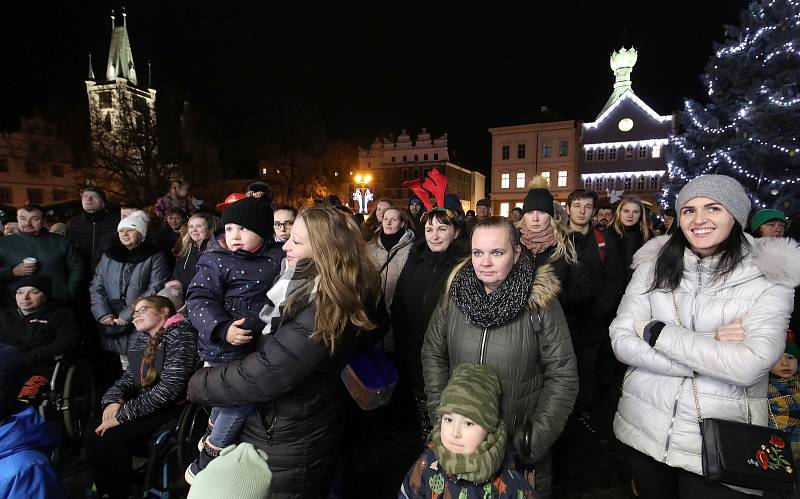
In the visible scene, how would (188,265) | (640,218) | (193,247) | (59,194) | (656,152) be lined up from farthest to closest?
(59,194) < (656,152) < (640,218) < (193,247) < (188,265)

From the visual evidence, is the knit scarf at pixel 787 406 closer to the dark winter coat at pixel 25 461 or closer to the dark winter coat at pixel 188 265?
the dark winter coat at pixel 25 461

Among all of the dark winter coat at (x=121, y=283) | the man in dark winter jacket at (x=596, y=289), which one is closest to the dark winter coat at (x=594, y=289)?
the man in dark winter jacket at (x=596, y=289)

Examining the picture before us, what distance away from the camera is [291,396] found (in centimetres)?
205

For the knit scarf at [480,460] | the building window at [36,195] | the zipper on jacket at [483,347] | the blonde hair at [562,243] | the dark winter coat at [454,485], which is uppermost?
the building window at [36,195]

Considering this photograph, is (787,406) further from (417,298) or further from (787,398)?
(417,298)

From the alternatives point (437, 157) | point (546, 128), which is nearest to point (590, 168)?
point (546, 128)

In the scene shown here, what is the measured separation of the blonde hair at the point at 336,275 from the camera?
1963mm

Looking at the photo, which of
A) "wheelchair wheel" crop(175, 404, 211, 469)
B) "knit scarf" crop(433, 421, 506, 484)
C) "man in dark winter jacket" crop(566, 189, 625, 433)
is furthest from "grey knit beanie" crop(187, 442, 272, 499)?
"man in dark winter jacket" crop(566, 189, 625, 433)

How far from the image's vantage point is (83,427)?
4.01 metres

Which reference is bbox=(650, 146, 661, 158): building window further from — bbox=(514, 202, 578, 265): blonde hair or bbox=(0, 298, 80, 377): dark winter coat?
bbox=(0, 298, 80, 377): dark winter coat

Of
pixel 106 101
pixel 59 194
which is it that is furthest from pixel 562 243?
pixel 59 194

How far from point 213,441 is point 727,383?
2608mm

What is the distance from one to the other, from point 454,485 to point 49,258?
5.27 metres

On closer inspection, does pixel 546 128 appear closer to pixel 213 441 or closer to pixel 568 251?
pixel 568 251
